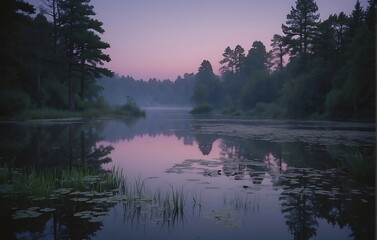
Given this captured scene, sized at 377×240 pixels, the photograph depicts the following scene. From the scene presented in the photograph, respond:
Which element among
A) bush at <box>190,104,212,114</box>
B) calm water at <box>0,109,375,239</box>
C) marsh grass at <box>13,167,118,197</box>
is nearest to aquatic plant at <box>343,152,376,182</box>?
calm water at <box>0,109,375,239</box>

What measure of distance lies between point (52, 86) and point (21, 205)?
124 ft

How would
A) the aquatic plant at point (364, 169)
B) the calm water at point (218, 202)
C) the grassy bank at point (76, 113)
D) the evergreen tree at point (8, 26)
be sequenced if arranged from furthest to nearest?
the grassy bank at point (76, 113), the evergreen tree at point (8, 26), the aquatic plant at point (364, 169), the calm water at point (218, 202)

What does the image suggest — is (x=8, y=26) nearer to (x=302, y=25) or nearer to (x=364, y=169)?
(x=364, y=169)

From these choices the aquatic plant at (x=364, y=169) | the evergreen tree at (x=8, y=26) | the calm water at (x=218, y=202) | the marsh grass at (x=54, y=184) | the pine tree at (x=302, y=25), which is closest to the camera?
the calm water at (x=218, y=202)

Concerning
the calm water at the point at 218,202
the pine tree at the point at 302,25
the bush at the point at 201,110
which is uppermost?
the pine tree at the point at 302,25

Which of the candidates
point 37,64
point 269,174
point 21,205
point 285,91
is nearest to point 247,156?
point 269,174

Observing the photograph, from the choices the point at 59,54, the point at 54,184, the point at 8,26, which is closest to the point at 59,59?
the point at 59,54

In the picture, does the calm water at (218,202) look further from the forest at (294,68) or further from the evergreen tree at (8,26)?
the forest at (294,68)

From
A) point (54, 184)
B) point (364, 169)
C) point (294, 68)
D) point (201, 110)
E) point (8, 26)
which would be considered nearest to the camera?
point (54, 184)

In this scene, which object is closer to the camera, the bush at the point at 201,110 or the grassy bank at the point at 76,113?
the grassy bank at the point at 76,113

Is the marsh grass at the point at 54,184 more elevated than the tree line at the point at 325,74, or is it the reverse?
the tree line at the point at 325,74

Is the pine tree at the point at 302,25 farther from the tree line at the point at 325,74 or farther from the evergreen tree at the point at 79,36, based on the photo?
the evergreen tree at the point at 79,36

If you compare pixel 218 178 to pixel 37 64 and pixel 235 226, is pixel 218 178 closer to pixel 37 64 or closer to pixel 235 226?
pixel 235 226

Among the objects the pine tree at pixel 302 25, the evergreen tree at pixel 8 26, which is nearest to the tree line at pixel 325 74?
the pine tree at pixel 302 25
